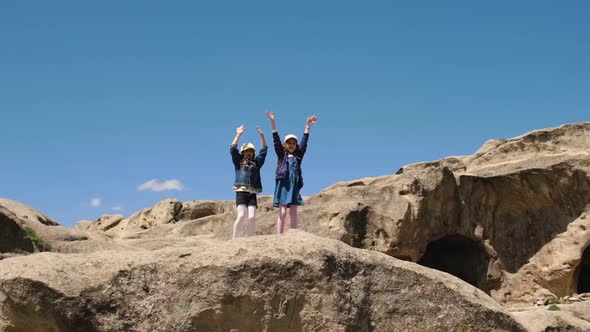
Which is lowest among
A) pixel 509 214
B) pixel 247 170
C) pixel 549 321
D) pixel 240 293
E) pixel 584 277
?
pixel 549 321

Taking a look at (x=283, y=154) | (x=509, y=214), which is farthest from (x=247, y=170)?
(x=509, y=214)

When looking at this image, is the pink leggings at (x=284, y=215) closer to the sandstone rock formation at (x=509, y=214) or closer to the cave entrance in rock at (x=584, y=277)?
the sandstone rock formation at (x=509, y=214)

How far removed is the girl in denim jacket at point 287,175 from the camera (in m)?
10.3

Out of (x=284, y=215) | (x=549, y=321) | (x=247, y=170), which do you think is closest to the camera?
(x=549, y=321)

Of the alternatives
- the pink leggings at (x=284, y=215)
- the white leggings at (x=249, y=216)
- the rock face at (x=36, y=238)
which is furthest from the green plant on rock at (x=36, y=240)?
the pink leggings at (x=284, y=215)

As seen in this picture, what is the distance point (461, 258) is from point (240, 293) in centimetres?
1426

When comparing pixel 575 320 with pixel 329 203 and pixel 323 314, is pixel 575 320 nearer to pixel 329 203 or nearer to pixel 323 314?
pixel 323 314

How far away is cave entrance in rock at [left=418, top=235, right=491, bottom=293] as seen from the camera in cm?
1852

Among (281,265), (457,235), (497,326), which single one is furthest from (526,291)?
(281,265)

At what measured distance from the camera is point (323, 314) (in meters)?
6.08

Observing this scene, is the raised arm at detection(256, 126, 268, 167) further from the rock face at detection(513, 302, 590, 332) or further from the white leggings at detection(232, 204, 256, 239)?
the rock face at detection(513, 302, 590, 332)

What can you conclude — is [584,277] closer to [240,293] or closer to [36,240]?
[36,240]

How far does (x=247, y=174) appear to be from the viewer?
10.4 m

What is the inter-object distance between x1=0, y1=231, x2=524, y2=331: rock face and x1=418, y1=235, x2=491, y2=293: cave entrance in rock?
40.6 feet
